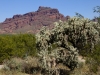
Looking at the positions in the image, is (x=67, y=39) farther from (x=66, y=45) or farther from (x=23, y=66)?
(x=23, y=66)

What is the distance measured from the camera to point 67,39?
49.6 feet

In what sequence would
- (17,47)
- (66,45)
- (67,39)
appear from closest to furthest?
(66,45), (67,39), (17,47)

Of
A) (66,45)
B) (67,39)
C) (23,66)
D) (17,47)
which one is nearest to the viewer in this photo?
(66,45)

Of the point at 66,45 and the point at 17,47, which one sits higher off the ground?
the point at 66,45

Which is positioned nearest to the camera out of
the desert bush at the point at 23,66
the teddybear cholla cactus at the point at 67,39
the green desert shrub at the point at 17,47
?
the teddybear cholla cactus at the point at 67,39

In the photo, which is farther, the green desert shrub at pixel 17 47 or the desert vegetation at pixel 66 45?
the green desert shrub at pixel 17 47

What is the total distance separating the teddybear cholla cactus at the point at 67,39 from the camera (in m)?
14.5

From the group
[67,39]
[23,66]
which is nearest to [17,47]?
[23,66]

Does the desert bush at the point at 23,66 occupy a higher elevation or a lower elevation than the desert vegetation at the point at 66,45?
lower

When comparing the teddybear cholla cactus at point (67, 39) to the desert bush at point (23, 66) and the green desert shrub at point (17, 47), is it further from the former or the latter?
the green desert shrub at point (17, 47)

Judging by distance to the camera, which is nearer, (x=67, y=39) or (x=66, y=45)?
(x=66, y=45)

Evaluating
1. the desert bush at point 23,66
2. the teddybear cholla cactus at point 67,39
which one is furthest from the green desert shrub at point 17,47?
the teddybear cholla cactus at point 67,39

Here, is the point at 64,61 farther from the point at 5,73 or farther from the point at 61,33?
the point at 5,73

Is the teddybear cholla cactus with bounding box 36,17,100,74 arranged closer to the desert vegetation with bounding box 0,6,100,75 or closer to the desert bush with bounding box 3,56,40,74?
the desert vegetation with bounding box 0,6,100,75
